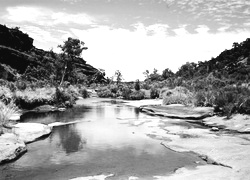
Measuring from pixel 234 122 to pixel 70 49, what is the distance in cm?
4548

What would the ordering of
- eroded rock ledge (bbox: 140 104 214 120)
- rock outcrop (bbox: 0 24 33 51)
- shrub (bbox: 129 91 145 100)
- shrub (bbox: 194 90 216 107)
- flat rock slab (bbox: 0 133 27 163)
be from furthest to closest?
rock outcrop (bbox: 0 24 33 51) → shrub (bbox: 129 91 145 100) → shrub (bbox: 194 90 216 107) → eroded rock ledge (bbox: 140 104 214 120) → flat rock slab (bbox: 0 133 27 163)

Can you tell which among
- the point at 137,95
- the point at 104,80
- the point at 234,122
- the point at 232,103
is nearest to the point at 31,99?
the point at 232,103

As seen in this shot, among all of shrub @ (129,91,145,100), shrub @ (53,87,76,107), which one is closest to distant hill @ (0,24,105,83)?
shrub @ (129,91,145,100)

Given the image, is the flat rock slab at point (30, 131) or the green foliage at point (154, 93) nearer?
the flat rock slab at point (30, 131)

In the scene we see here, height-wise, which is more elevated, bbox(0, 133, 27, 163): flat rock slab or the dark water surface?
bbox(0, 133, 27, 163): flat rock slab

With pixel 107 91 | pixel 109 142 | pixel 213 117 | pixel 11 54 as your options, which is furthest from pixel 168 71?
pixel 109 142

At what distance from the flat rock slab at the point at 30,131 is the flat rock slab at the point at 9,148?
1139 millimetres

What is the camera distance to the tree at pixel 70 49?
177ft

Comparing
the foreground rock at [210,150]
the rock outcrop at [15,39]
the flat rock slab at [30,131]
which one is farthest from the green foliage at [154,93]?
the rock outcrop at [15,39]

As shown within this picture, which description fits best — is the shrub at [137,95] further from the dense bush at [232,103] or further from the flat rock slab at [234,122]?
the flat rock slab at [234,122]

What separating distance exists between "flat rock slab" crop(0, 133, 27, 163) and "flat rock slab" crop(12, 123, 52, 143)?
3.74ft

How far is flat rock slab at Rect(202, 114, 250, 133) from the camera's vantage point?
542 inches

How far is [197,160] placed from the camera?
29.8 ft

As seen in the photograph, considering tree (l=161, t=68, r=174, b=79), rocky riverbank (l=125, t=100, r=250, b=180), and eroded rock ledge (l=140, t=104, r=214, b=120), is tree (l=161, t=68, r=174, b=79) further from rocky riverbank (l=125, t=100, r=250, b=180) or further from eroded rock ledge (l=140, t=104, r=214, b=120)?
rocky riverbank (l=125, t=100, r=250, b=180)
